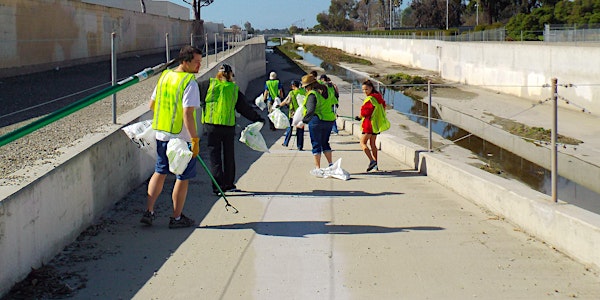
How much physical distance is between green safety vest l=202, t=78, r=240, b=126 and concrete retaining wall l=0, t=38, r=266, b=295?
1076mm

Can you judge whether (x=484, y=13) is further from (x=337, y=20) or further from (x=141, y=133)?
(x=141, y=133)

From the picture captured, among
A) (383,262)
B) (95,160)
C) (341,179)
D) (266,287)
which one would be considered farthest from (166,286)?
(341,179)

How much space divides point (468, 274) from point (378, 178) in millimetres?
4979

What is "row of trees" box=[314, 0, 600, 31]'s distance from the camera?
55312 mm

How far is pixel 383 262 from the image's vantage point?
654cm

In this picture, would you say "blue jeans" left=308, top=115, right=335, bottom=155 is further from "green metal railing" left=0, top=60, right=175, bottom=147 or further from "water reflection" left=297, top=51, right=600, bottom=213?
"green metal railing" left=0, top=60, right=175, bottom=147

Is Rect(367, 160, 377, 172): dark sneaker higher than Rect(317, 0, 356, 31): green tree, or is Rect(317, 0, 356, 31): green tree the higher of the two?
Rect(317, 0, 356, 31): green tree

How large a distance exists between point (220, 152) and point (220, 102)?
67 cm

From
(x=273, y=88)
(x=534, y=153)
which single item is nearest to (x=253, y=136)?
(x=273, y=88)

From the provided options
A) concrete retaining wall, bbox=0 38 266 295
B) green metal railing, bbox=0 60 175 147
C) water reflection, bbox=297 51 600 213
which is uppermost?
green metal railing, bbox=0 60 175 147

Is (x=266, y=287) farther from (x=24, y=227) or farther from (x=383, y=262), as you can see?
(x=24, y=227)

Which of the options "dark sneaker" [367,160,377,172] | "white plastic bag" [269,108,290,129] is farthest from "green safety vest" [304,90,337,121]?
"white plastic bag" [269,108,290,129]

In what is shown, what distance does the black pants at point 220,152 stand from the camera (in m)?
9.53

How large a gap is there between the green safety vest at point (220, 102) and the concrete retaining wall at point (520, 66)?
9.44 m
